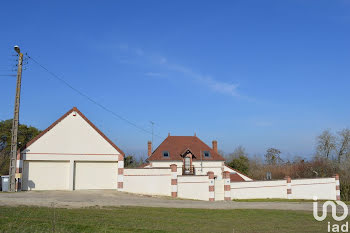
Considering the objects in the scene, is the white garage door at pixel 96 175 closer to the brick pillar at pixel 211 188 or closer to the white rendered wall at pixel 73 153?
the white rendered wall at pixel 73 153

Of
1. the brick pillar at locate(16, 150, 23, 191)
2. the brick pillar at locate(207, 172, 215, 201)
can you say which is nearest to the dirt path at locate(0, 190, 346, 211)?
the brick pillar at locate(16, 150, 23, 191)

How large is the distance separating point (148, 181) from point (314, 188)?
1622 cm

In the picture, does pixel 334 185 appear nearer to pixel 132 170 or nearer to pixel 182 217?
pixel 132 170

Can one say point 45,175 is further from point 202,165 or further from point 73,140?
point 202,165

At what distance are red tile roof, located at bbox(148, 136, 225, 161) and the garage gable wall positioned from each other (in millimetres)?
14054

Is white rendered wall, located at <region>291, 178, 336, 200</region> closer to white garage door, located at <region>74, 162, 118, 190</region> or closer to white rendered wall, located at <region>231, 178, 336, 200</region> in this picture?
white rendered wall, located at <region>231, 178, 336, 200</region>

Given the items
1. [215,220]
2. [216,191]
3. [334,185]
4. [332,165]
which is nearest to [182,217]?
[215,220]

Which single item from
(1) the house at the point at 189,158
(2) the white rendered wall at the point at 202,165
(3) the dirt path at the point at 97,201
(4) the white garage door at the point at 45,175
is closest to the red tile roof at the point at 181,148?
(1) the house at the point at 189,158

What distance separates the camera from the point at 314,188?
3177cm

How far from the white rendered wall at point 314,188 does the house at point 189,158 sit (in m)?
7.73

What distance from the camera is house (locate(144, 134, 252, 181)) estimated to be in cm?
3933

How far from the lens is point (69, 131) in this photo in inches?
1021

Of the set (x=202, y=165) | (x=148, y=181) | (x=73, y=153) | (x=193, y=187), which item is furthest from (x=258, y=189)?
(x=73, y=153)

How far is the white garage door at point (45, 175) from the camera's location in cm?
2497
